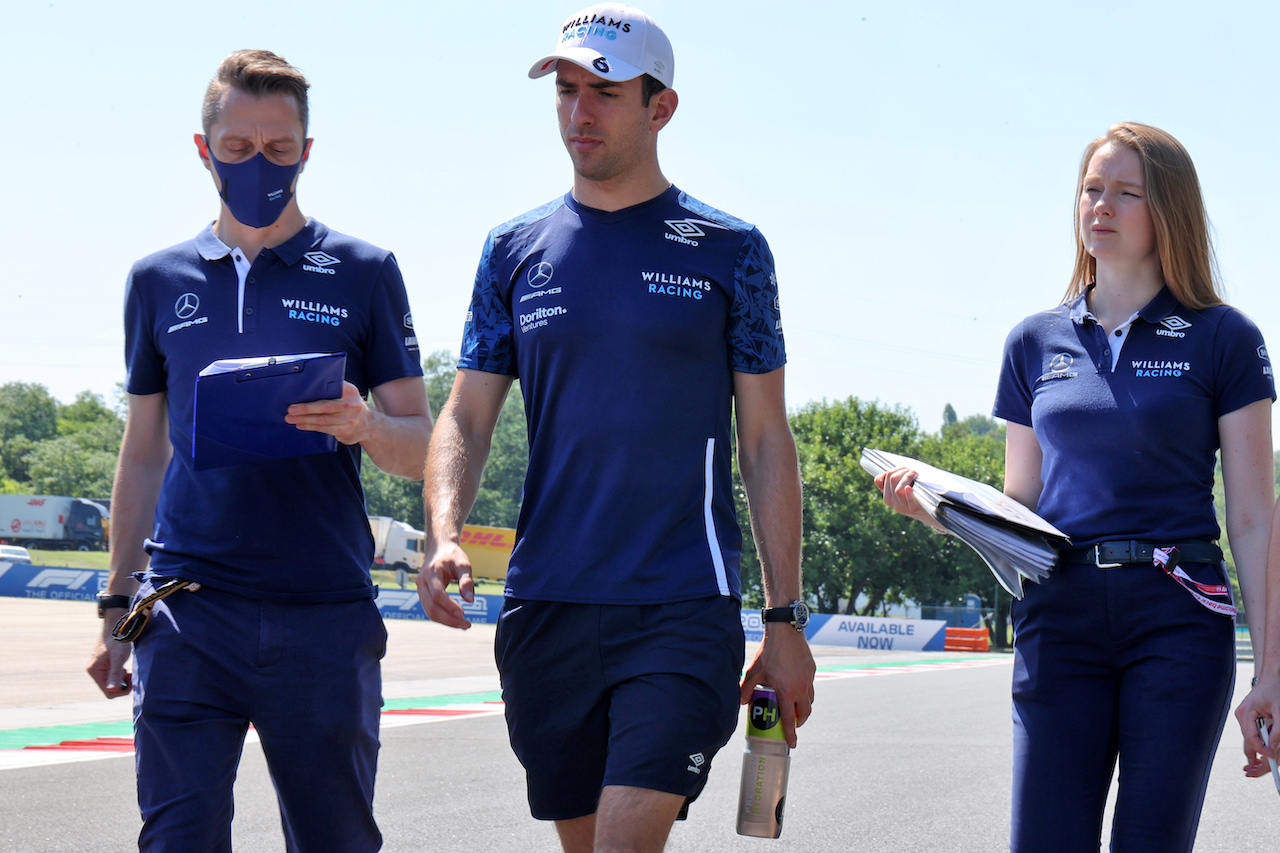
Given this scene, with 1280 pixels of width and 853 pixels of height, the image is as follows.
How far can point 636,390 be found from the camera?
3.02 metres

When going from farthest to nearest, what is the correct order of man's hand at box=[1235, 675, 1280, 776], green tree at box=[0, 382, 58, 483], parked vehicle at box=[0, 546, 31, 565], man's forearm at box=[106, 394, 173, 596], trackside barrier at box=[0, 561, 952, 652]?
green tree at box=[0, 382, 58, 483]
parked vehicle at box=[0, 546, 31, 565]
trackside barrier at box=[0, 561, 952, 652]
man's forearm at box=[106, 394, 173, 596]
man's hand at box=[1235, 675, 1280, 776]

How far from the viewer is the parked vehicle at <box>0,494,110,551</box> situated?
74.6m

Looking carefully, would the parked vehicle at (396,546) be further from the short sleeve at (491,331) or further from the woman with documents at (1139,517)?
the woman with documents at (1139,517)

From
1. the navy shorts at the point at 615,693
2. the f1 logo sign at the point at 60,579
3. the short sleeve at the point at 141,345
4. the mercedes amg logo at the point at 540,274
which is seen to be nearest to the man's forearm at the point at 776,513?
the navy shorts at the point at 615,693

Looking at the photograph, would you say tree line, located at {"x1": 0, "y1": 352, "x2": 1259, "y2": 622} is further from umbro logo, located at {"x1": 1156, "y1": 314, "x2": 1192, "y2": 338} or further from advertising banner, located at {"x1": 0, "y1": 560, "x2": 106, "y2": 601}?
umbro logo, located at {"x1": 1156, "y1": 314, "x2": 1192, "y2": 338}

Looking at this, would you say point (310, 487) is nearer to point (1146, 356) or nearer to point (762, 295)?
point (762, 295)

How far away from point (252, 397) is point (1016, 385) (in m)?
2.12

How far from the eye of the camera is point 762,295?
10.4 feet

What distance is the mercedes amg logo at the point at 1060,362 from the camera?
140 inches

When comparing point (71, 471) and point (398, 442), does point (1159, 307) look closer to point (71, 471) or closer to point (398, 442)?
point (398, 442)

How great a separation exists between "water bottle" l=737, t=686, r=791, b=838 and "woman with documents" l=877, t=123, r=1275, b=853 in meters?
0.74

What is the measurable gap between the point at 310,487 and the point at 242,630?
39cm

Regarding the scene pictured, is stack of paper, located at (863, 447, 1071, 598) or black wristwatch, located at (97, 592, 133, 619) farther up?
stack of paper, located at (863, 447, 1071, 598)

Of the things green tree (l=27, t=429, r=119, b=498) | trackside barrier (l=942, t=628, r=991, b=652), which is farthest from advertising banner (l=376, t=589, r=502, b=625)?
green tree (l=27, t=429, r=119, b=498)
